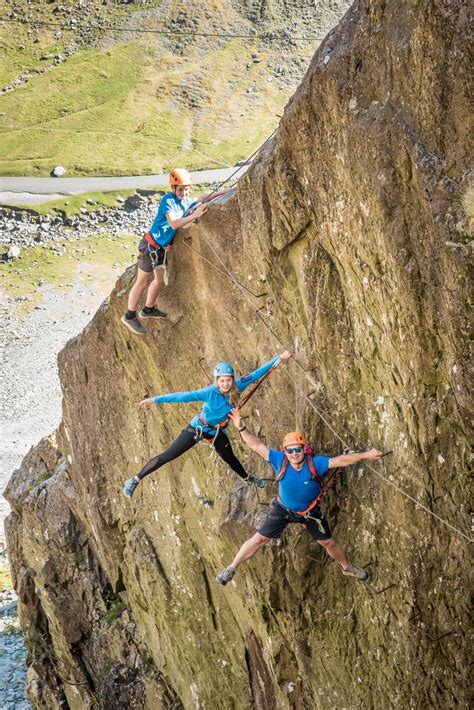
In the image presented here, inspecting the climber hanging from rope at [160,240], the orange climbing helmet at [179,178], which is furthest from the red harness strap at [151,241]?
the orange climbing helmet at [179,178]

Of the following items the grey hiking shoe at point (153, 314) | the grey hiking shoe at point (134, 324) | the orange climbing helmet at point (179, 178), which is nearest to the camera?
the orange climbing helmet at point (179, 178)

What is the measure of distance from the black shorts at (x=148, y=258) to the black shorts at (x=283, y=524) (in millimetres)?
6206

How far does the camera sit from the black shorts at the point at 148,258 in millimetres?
17734

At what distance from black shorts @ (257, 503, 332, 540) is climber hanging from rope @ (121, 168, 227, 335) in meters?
5.94

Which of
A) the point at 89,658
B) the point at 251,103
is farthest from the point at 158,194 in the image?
the point at 89,658

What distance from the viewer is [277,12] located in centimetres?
11231

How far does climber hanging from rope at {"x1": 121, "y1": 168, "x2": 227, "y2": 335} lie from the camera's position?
1648cm

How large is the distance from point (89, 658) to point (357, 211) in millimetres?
20690

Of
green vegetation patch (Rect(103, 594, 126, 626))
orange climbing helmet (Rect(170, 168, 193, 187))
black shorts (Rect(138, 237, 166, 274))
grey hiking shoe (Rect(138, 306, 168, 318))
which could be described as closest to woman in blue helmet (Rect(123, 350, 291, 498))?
grey hiking shoe (Rect(138, 306, 168, 318))

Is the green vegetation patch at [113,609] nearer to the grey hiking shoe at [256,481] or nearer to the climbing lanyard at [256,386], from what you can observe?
A: the grey hiking shoe at [256,481]

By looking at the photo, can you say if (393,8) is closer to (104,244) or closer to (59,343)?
(59,343)

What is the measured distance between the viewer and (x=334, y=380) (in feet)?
46.6

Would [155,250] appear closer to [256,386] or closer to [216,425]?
[256,386]

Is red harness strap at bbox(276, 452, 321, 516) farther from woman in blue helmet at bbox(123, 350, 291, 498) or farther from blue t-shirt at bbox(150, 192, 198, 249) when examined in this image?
blue t-shirt at bbox(150, 192, 198, 249)
